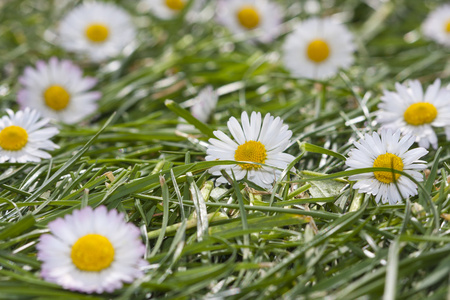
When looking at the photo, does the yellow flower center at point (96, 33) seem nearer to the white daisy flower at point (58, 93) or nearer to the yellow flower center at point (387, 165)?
the white daisy flower at point (58, 93)

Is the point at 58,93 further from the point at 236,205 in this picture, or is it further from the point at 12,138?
the point at 236,205

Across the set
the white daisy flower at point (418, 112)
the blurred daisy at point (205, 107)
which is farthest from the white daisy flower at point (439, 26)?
the blurred daisy at point (205, 107)

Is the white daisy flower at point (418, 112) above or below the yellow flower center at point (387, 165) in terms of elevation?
above

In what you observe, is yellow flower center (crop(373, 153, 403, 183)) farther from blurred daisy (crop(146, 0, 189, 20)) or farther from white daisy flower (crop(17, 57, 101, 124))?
blurred daisy (crop(146, 0, 189, 20))

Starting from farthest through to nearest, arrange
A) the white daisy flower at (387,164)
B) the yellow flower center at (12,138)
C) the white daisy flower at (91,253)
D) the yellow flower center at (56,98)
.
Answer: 1. the yellow flower center at (56,98)
2. the yellow flower center at (12,138)
3. the white daisy flower at (387,164)
4. the white daisy flower at (91,253)

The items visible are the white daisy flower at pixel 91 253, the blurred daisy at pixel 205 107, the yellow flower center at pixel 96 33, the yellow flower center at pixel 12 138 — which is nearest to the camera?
the white daisy flower at pixel 91 253

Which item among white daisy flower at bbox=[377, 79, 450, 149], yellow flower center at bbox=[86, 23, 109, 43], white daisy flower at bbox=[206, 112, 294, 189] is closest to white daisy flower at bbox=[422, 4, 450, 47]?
white daisy flower at bbox=[377, 79, 450, 149]
